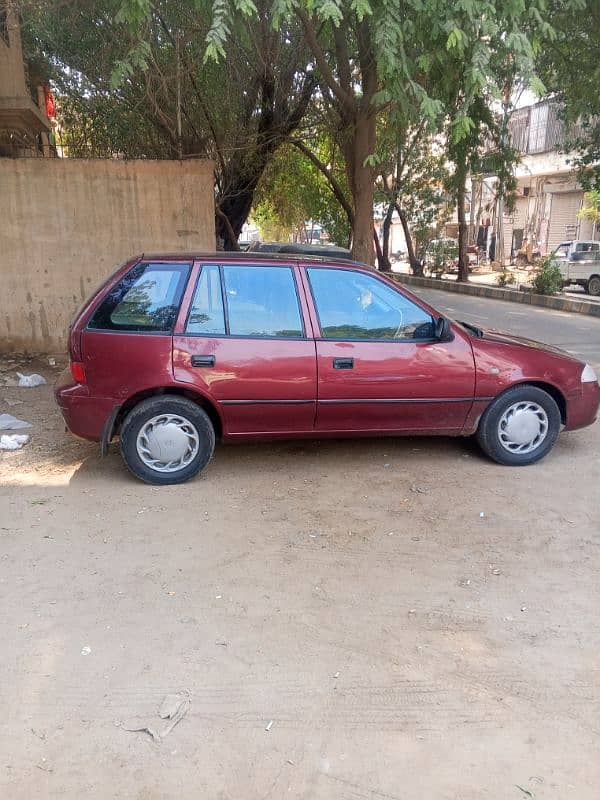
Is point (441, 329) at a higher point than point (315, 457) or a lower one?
higher

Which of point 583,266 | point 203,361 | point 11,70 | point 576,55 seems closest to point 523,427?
point 203,361

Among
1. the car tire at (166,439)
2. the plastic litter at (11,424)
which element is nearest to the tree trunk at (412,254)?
the plastic litter at (11,424)

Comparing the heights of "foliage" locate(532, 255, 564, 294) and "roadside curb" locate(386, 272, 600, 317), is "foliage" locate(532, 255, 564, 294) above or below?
above

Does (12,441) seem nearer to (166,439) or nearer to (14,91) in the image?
(166,439)

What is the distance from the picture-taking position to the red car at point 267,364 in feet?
14.7

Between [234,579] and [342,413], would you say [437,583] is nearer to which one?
[234,579]

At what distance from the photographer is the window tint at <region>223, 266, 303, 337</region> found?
181 inches

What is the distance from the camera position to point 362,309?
187 inches

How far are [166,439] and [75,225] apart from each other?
509cm

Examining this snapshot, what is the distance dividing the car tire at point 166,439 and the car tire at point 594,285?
2011cm

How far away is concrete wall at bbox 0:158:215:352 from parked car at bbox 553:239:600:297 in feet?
53.5

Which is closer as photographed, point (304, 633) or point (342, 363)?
point (304, 633)

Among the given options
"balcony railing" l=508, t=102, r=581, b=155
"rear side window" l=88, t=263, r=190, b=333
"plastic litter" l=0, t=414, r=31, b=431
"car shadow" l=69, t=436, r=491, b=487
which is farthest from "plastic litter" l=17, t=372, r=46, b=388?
"balcony railing" l=508, t=102, r=581, b=155

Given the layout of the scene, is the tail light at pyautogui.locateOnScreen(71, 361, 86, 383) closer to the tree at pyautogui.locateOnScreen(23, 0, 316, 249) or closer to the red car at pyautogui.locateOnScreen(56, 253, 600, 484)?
the red car at pyautogui.locateOnScreen(56, 253, 600, 484)
